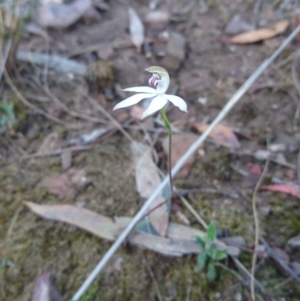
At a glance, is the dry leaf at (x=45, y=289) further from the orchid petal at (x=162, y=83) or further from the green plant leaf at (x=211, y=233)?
the orchid petal at (x=162, y=83)

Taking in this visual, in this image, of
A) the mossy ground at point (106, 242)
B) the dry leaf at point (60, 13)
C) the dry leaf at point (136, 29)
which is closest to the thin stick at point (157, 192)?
the mossy ground at point (106, 242)

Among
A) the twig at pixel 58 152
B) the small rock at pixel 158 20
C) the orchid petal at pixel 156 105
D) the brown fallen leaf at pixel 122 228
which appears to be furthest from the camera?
the small rock at pixel 158 20

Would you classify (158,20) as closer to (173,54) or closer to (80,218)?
(173,54)

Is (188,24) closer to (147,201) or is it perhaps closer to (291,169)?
(291,169)

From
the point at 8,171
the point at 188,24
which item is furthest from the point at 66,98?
the point at 188,24

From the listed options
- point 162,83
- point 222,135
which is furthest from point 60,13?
point 162,83
